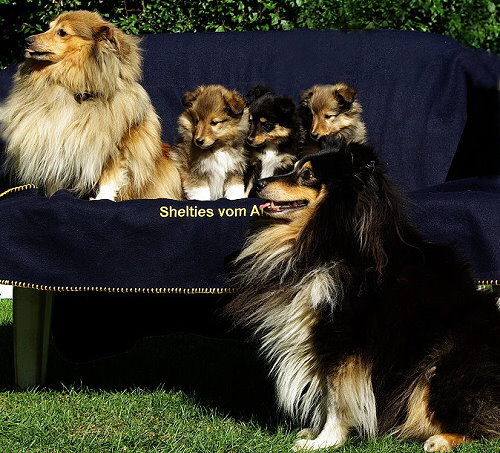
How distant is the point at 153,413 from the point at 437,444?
1402mm

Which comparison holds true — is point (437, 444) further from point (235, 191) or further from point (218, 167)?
point (218, 167)

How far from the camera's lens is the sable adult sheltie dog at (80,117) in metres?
4.26

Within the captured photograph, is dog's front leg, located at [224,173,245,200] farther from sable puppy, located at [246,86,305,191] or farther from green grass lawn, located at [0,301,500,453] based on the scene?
green grass lawn, located at [0,301,500,453]

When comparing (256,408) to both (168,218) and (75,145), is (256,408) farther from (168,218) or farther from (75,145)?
(75,145)

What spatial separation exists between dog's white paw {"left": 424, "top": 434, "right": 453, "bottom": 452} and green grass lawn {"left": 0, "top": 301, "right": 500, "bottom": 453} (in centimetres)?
8

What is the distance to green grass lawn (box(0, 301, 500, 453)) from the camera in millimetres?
3369

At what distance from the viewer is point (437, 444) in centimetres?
320

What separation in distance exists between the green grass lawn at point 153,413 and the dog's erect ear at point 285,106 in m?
1.56

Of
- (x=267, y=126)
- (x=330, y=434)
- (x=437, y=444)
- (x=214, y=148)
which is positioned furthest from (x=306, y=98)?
(x=437, y=444)

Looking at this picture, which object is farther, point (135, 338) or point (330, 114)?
point (330, 114)

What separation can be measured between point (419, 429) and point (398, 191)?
1.01 metres

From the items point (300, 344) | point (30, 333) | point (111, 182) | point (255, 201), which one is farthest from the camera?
point (111, 182)

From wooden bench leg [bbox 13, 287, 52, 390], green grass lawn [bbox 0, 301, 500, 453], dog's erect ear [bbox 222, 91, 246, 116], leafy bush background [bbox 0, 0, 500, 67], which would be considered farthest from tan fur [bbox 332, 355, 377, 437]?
leafy bush background [bbox 0, 0, 500, 67]

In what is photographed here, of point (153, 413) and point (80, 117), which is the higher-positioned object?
point (80, 117)
